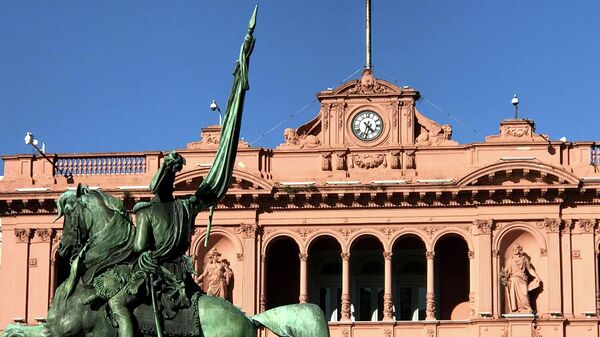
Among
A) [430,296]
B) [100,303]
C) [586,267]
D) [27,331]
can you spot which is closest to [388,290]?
[430,296]

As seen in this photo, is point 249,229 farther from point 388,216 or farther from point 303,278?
point 388,216

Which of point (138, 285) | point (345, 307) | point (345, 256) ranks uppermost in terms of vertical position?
point (345, 256)

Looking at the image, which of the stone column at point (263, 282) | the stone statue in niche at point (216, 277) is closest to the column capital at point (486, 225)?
the stone column at point (263, 282)

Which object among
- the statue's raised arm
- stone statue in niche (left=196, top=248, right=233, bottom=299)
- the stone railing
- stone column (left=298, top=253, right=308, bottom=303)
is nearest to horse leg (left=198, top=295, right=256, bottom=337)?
the statue's raised arm

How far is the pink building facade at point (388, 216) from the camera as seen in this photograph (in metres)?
63.3

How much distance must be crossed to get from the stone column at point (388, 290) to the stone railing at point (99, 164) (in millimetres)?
10185

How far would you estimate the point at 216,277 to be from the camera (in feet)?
211

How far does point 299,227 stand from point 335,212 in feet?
4.97

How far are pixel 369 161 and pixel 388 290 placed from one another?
502 cm

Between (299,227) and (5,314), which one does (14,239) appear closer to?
(5,314)

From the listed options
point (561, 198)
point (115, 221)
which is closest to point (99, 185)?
point (561, 198)

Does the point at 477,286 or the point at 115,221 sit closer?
the point at 115,221

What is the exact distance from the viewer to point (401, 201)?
6462 cm

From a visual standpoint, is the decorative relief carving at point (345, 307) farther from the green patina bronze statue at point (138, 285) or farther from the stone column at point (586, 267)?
the green patina bronze statue at point (138, 285)
